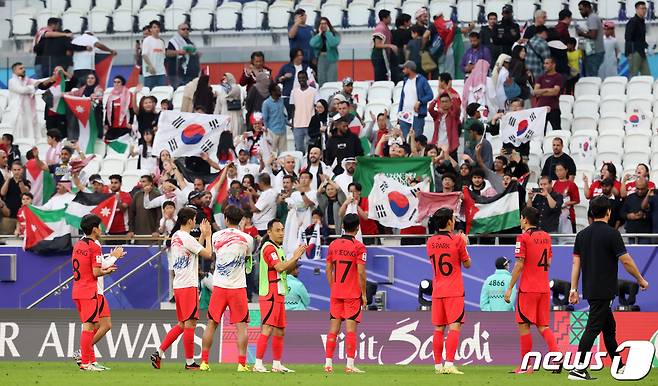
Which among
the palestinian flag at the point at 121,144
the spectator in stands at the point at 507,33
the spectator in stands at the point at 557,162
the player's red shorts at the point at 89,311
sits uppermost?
the spectator in stands at the point at 507,33

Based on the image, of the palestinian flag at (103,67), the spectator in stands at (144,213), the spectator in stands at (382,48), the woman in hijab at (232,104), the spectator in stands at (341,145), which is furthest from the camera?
the palestinian flag at (103,67)

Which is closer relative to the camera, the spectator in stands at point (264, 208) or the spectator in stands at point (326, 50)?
the spectator in stands at point (264, 208)

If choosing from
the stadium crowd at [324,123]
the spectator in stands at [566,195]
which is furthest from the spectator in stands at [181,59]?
the spectator in stands at [566,195]

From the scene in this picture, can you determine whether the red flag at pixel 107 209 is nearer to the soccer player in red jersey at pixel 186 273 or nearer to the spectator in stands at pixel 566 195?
the soccer player in red jersey at pixel 186 273

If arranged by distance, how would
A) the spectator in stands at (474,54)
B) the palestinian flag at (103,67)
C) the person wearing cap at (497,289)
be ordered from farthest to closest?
the palestinian flag at (103,67)
the spectator in stands at (474,54)
the person wearing cap at (497,289)

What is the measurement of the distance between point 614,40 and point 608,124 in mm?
2124

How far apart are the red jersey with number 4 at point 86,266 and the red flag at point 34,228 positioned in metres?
7.66

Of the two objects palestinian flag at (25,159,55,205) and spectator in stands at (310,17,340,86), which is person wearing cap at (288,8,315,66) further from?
palestinian flag at (25,159,55,205)

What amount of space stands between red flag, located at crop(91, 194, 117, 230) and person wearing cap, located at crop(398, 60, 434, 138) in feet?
17.5

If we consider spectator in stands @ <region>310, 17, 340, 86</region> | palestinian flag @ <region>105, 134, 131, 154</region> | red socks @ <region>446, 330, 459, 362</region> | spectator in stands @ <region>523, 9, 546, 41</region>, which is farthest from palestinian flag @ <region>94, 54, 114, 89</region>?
red socks @ <region>446, 330, 459, 362</region>

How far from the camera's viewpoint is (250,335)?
22.4 meters

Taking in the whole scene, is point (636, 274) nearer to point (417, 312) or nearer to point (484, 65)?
point (417, 312)

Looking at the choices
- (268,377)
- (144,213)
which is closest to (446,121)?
(144,213)

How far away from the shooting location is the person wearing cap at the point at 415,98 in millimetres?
26453
